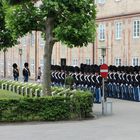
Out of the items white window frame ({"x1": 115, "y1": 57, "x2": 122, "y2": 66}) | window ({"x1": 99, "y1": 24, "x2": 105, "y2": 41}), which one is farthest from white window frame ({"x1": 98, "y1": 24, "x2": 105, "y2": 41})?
white window frame ({"x1": 115, "y1": 57, "x2": 122, "y2": 66})

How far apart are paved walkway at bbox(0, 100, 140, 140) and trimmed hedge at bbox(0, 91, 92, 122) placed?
642mm

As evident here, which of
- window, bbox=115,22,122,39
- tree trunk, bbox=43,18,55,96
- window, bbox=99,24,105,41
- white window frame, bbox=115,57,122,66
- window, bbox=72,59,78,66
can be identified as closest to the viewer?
tree trunk, bbox=43,18,55,96

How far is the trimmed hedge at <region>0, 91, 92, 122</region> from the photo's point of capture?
21.8 metres

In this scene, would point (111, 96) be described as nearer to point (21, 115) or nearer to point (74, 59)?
point (21, 115)

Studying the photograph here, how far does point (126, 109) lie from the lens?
2775 cm

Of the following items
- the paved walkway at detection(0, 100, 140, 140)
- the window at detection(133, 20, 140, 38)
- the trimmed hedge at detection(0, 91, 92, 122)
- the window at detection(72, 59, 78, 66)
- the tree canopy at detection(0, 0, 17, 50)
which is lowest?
the paved walkway at detection(0, 100, 140, 140)

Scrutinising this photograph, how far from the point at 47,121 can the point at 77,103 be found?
156 centimetres

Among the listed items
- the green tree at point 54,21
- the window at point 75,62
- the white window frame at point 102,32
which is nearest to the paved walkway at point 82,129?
the green tree at point 54,21

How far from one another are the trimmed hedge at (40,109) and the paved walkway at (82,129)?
642 mm

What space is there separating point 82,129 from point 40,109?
3303 mm

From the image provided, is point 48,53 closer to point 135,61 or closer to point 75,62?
point 135,61

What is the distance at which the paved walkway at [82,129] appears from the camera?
17188mm

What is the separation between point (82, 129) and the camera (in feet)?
63.3

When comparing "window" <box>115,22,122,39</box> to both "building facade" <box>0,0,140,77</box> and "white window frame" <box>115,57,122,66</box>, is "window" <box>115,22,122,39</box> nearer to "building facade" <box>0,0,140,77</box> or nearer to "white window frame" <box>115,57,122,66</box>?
"building facade" <box>0,0,140,77</box>
